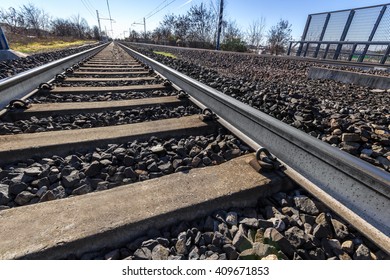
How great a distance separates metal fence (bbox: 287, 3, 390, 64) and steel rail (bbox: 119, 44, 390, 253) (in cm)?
1107

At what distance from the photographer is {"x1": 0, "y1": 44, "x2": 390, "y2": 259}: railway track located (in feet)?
3.25

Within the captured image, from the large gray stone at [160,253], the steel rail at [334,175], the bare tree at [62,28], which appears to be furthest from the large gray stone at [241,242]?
the bare tree at [62,28]

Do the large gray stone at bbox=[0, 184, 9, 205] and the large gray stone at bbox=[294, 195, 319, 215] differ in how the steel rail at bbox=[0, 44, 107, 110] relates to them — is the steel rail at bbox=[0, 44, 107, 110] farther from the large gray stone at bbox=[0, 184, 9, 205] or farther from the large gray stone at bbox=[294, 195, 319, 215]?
the large gray stone at bbox=[294, 195, 319, 215]

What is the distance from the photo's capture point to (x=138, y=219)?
105 centimetres

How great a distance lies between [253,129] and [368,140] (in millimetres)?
974

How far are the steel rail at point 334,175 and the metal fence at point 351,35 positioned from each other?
11.1 m

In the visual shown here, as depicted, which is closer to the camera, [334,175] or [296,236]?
[296,236]

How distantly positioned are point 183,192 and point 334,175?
33.3 inches

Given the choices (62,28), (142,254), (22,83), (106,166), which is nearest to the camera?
(142,254)

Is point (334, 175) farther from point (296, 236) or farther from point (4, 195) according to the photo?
point (4, 195)

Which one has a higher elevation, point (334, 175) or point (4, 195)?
point (334, 175)

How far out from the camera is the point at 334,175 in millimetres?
1231

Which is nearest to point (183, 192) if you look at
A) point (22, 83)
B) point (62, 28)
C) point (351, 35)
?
point (22, 83)

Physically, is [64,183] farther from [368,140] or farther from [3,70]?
[3,70]
